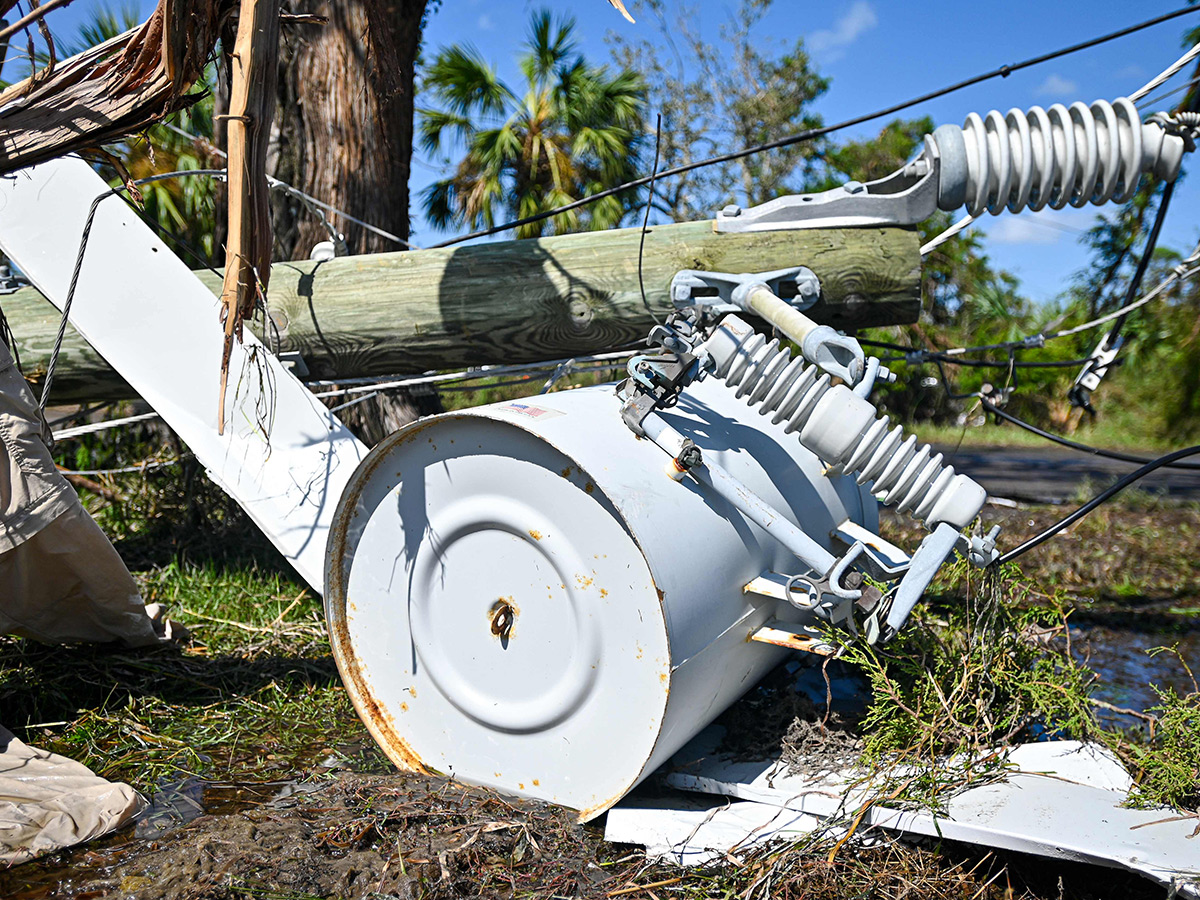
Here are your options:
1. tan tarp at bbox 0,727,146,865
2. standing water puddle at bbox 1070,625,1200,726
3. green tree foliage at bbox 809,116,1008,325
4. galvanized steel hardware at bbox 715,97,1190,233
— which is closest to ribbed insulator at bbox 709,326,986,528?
galvanized steel hardware at bbox 715,97,1190,233

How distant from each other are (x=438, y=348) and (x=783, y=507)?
1.71 meters

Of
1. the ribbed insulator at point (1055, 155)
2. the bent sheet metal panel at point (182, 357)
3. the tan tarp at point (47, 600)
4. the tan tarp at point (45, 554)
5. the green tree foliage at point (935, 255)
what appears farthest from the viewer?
the green tree foliage at point (935, 255)

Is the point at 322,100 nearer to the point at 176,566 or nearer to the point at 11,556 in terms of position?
the point at 176,566

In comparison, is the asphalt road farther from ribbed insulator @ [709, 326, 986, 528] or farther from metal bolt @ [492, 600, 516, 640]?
metal bolt @ [492, 600, 516, 640]

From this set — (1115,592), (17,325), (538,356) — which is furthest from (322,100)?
(1115,592)

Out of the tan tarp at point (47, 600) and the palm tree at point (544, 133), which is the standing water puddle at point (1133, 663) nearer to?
the tan tarp at point (47, 600)

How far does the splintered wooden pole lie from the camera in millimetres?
2361

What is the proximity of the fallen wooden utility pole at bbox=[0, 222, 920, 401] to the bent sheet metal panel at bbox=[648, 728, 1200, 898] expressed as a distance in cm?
170

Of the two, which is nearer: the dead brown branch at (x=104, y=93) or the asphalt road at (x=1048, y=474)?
the dead brown branch at (x=104, y=93)

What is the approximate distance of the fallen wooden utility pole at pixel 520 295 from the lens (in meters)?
3.49

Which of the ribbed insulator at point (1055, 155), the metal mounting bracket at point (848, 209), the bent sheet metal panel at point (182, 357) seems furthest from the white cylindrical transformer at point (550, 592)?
the ribbed insulator at point (1055, 155)

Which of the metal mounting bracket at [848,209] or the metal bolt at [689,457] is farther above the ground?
the metal mounting bracket at [848,209]

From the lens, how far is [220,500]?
5.62 m

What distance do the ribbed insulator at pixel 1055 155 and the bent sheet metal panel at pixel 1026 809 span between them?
1.86 m
